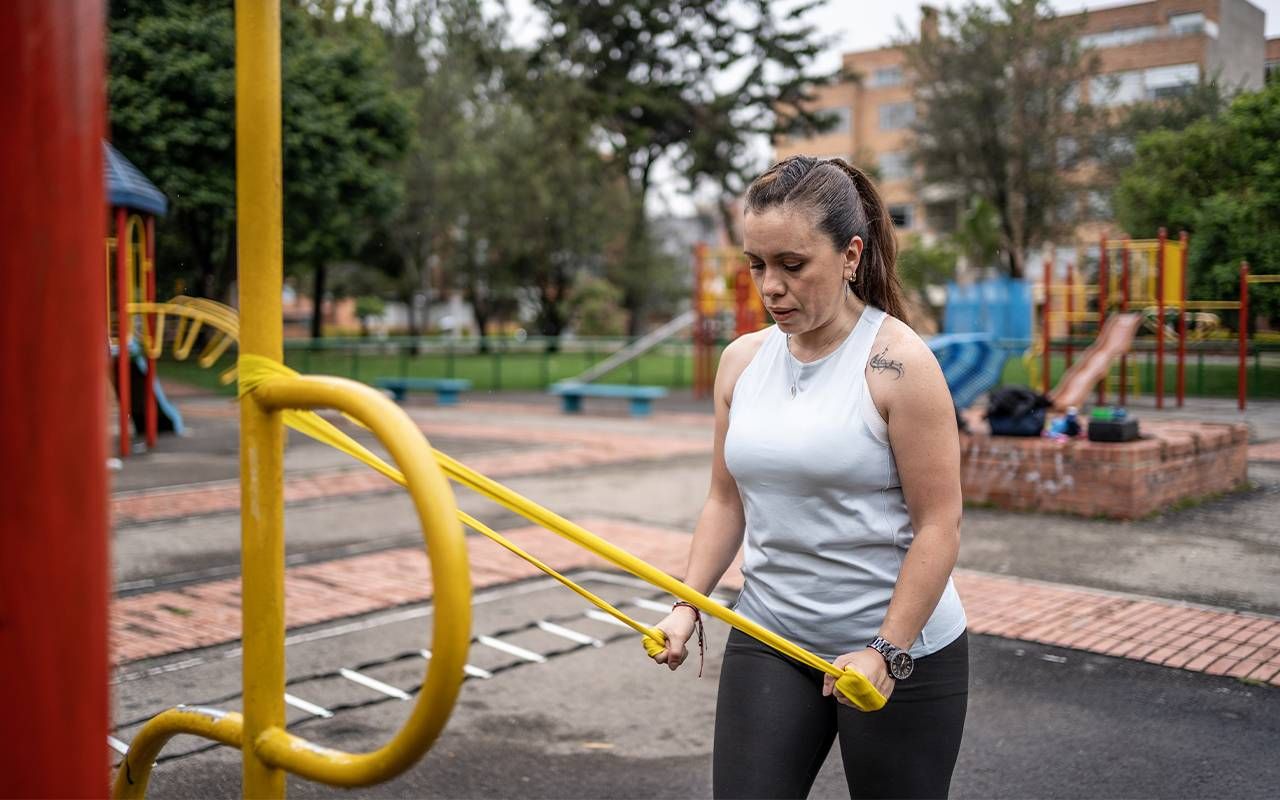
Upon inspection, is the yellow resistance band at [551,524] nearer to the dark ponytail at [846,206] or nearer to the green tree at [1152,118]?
the dark ponytail at [846,206]

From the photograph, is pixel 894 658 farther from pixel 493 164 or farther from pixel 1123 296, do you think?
pixel 493 164

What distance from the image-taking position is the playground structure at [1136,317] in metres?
14.8

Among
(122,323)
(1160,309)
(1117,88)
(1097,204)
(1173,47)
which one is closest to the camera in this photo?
(1173,47)

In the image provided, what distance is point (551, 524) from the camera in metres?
1.93

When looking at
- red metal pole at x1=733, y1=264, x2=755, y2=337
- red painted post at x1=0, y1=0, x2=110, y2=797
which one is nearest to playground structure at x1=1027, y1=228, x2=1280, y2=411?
red metal pole at x1=733, y1=264, x2=755, y2=337

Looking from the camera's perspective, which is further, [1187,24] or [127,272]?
[127,272]

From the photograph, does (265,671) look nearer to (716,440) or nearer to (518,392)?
(716,440)

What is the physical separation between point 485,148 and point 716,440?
121ft

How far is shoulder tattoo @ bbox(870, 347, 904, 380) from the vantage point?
2.23m

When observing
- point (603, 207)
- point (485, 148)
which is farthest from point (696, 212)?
point (485, 148)

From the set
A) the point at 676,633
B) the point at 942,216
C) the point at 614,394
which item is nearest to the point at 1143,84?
the point at 676,633

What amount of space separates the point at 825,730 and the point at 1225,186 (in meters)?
7.93

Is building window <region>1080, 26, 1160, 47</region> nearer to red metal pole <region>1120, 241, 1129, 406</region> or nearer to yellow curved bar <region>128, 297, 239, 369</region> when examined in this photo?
red metal pole <region>1120, 241, 1129, 406</region>

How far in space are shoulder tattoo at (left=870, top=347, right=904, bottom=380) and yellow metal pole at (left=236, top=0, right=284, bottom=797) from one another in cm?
110
